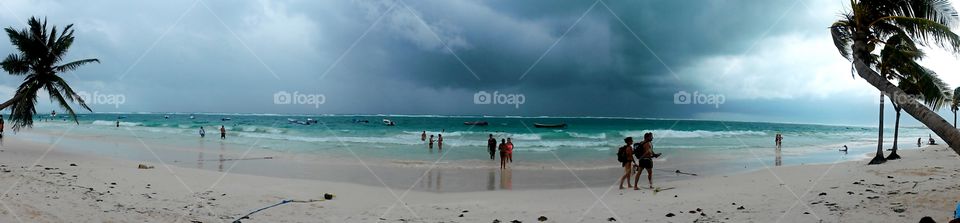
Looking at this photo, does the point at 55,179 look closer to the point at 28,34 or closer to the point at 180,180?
the point at 180,180

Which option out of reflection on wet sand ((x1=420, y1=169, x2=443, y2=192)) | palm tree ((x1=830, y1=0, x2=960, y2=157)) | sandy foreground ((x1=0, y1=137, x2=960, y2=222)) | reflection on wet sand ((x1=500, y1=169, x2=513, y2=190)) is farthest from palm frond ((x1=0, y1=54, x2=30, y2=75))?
palm tree ((x1=830, y1=0, x2=960, y2=157))

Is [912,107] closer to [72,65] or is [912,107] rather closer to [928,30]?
[928,30]

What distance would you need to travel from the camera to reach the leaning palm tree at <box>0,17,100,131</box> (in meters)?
19.9

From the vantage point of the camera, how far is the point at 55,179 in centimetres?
1105

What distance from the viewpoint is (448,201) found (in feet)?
37.5

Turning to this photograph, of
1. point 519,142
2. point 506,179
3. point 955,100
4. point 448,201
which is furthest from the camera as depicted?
point 519,142

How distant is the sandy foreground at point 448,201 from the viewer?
7977mm

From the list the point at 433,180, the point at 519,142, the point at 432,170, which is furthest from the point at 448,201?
the point at 519,142

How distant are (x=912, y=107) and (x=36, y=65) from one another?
92.8ft

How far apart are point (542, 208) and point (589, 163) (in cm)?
1334

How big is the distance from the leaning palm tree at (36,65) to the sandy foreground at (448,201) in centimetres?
988

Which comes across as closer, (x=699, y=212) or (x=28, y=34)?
(x=699, y=212)

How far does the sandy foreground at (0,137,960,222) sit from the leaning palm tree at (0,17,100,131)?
9.88 metres

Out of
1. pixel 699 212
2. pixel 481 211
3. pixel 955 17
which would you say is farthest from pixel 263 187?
pixel 955 17
